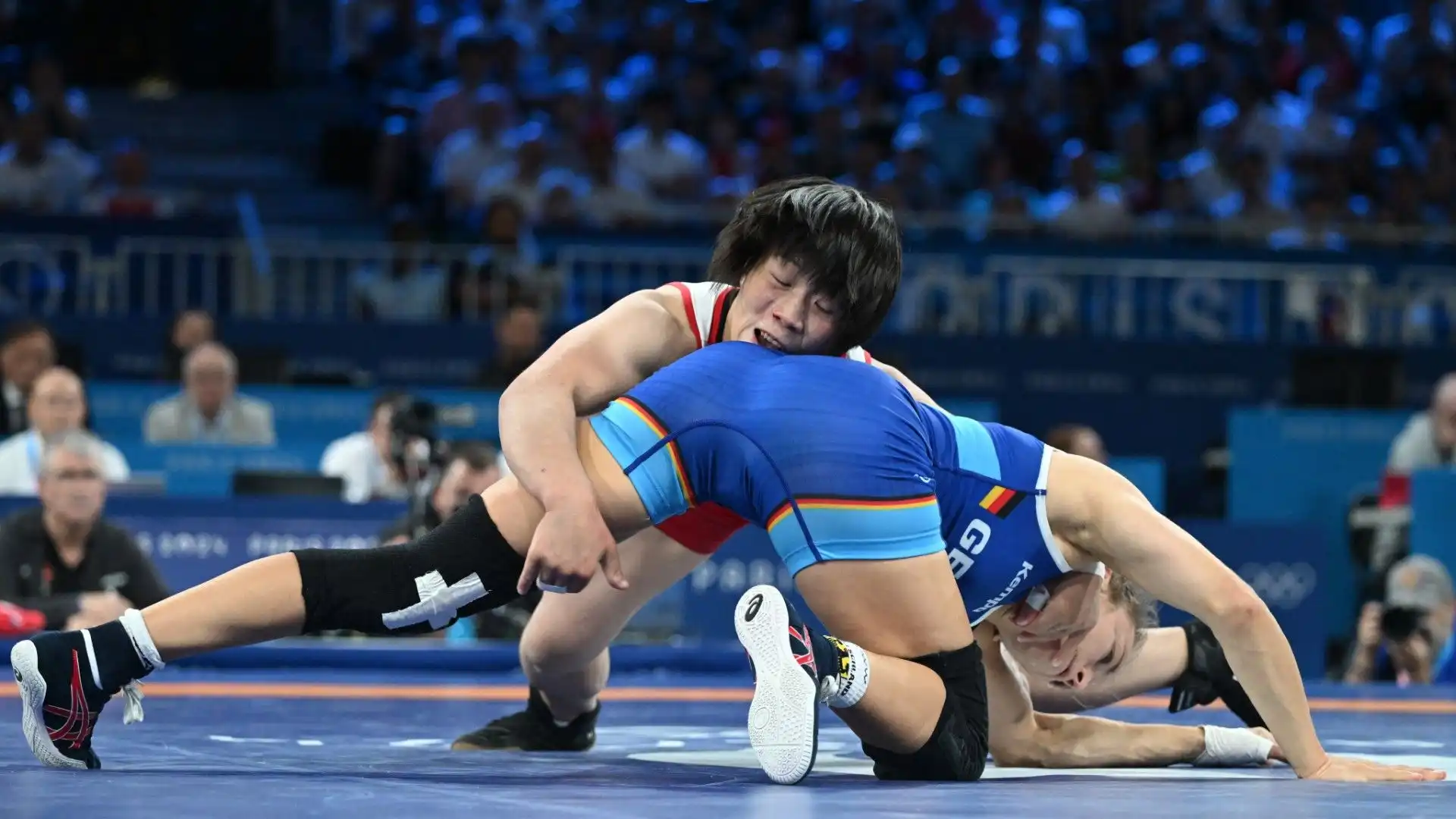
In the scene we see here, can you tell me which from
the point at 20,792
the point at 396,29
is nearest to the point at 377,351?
the point at 396,29

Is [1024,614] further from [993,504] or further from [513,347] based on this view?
[513,347]

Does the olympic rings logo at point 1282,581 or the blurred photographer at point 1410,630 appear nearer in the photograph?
the blurred photographer at point 1410,630

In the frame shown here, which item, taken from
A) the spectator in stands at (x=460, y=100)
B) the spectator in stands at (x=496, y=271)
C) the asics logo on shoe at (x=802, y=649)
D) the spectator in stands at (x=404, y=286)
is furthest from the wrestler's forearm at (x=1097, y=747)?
the spectator in stands at (x=460, y=100)

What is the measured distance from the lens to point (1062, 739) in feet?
11.0

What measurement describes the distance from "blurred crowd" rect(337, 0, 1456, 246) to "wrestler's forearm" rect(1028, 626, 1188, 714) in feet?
20.4

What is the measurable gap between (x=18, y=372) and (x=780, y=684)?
5.72m

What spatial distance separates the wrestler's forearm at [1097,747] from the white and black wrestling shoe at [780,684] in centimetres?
74

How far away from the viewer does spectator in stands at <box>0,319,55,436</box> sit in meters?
7.50

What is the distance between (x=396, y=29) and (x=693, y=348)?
30.1 ft

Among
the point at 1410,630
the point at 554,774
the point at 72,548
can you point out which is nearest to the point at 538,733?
the point at 554,774

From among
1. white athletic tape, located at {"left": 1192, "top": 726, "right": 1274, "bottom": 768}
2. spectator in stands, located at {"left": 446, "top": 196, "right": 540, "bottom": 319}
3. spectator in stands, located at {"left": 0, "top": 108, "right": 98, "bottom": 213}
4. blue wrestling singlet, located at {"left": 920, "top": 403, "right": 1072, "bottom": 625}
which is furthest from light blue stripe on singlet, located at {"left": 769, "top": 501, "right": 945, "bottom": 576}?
spectator in stands, located at {"left": 0, "top": 108, "right": 98, "bottom": 213}

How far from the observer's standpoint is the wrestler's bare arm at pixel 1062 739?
3301 mm

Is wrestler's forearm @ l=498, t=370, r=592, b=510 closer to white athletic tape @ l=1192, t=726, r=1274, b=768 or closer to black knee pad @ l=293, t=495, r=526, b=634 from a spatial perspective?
black knee pad @ l=293, t=495, r=526, b=634

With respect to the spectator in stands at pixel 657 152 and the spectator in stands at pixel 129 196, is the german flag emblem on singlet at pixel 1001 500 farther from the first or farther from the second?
the spectator in stands at pixel 657 152
